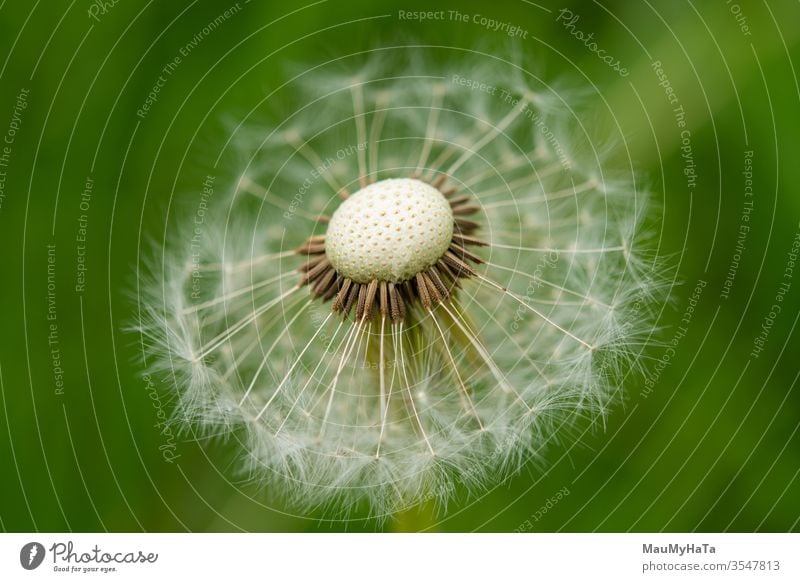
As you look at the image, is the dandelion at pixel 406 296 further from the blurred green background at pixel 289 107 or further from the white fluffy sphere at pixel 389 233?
the blurred green background at pixel 289 107

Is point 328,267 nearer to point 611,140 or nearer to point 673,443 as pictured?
point 611,140

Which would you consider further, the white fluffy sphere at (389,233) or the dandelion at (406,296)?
the dandelion at (406,296)

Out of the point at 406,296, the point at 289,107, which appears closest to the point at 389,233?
the point at 406,296

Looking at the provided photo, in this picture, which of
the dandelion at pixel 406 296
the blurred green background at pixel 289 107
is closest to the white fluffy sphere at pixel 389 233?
the dandelion at pixel 406 296

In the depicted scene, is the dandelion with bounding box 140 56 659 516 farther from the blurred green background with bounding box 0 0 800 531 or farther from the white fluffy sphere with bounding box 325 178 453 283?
the blurred green background with bounding box 0 0 800 531
